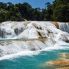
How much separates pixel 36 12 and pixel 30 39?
56.3 m

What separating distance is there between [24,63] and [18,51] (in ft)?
16.0

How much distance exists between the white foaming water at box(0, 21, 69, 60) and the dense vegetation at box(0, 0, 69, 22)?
1549cm

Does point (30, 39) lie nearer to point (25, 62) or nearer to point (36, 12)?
point (25, 62)

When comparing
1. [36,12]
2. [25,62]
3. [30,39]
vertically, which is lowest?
[25,62]

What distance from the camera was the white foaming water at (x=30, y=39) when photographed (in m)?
21.7

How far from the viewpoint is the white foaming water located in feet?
71.1

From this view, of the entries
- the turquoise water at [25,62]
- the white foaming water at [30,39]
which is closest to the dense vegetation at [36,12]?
the white foaming water at [30,39]

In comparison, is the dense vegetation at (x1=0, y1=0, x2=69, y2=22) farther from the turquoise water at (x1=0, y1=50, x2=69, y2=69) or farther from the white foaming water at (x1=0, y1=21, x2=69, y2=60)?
the turquoise water at (x1=0, y1=50, x2=69, y2=69)

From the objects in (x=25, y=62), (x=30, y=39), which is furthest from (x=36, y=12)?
(x=25, y=62)

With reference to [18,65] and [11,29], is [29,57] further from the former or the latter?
[11,29]

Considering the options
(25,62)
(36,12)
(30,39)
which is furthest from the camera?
(36,12)

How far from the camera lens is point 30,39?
25797 millimetres

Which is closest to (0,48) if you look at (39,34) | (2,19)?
(39,34)

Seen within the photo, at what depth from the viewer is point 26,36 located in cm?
3139
